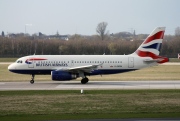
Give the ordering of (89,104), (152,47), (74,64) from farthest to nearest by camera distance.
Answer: (152,47) < (74,64) < (89,104)

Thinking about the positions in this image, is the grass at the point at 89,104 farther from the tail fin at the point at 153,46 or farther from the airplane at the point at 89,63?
the tail fin at the point at 153,46

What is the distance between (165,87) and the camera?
134 ft

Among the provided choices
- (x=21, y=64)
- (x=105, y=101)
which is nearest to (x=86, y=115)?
(x=105, y=101)

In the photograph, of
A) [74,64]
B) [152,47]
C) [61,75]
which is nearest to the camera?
[61,75]

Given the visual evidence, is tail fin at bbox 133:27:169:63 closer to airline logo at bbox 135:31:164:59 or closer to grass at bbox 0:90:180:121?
airline logo at bbox 135:31:164:59

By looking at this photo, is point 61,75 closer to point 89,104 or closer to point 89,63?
point 89,63

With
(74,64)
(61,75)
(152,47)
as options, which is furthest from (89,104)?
(152,47)

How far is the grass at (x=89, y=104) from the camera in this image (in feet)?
86.2

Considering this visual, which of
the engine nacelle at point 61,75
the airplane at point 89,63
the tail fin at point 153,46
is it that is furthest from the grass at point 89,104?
the tail fin at point 153,46

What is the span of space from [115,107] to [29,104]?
230 inches

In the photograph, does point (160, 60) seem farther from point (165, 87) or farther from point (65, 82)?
point (65, 82)

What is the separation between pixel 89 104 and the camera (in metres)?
30.3

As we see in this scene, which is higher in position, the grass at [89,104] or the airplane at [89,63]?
the airplane at [89,63]

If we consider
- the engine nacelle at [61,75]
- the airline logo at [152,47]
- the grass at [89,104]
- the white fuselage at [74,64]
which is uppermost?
the airline logo at [152,47]
